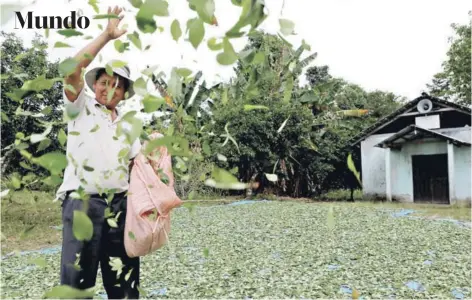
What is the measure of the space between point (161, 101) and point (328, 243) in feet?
18.0

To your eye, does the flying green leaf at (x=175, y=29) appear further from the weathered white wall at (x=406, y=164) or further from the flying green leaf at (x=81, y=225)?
the weathered white wall at (x=406, y=164)

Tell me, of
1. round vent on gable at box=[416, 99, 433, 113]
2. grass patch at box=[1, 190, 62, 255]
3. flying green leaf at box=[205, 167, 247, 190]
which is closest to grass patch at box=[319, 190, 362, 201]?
round vent on gable at box=[416, 99, 433, 113]

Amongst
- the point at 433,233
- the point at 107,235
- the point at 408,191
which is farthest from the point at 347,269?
the point at 408,191

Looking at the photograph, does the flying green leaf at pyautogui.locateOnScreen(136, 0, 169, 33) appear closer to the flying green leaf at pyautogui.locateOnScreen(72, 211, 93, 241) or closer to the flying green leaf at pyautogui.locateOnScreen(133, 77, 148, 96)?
the flying green leaf at pyautogui.locateOnScreen(133, 77, 148, 96)

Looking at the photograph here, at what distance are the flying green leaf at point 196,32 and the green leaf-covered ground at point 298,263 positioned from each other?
6.08ft

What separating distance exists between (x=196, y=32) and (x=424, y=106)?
1352 cm

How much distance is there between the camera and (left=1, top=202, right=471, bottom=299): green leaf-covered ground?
3.92m

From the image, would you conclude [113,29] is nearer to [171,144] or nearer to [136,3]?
[136,3]

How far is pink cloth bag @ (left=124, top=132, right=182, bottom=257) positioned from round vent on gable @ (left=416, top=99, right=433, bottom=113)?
499 inches

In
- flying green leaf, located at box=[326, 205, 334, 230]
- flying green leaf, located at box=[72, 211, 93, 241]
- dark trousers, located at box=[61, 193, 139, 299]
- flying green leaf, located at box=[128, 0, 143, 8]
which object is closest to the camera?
flying green leaf, located at box=[72, 211, 93, 241]

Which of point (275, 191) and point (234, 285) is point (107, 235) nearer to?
point (234, 285)

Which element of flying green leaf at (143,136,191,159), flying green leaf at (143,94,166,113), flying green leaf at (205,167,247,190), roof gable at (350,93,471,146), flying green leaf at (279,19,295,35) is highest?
roof gable at (350,93,471,146)

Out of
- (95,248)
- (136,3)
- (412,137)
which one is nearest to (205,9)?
(136,3)

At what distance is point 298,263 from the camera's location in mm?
4855
